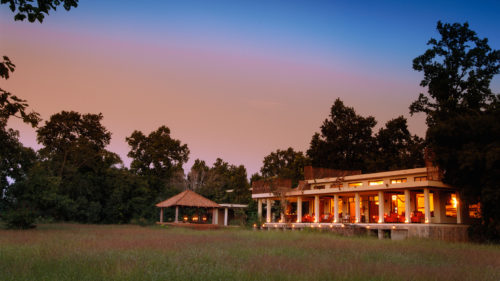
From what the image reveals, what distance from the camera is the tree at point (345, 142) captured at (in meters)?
50.8

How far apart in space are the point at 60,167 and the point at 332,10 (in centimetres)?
3541

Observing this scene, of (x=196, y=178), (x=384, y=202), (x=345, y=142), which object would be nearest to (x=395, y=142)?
(x=345, y=142)

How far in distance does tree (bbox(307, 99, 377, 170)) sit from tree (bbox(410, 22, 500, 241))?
1530cm

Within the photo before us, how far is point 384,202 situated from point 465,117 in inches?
367

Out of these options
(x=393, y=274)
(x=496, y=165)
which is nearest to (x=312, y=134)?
(x=496, y=165)

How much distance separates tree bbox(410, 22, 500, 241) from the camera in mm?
22834

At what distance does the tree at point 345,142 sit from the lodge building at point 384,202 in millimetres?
14914

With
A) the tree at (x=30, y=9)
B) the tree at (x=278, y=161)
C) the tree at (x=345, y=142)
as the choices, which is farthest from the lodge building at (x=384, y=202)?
the tree at (x=30, y=9)

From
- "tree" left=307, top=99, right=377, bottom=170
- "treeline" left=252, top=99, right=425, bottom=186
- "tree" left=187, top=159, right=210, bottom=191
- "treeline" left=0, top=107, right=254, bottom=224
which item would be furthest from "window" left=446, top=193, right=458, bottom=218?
"tree" left=187, top=159, right=210, bottom=191

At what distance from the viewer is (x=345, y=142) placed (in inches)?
2018

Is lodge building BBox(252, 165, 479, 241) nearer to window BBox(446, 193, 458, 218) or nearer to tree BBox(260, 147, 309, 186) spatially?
window BBox(446, 193, 458, 218)

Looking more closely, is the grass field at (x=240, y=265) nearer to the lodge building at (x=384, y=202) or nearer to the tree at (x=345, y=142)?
the lodge building at (x=384, y=202)

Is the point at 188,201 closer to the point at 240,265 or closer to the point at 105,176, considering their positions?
the point at 105,176

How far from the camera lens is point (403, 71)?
3353 centimetres
